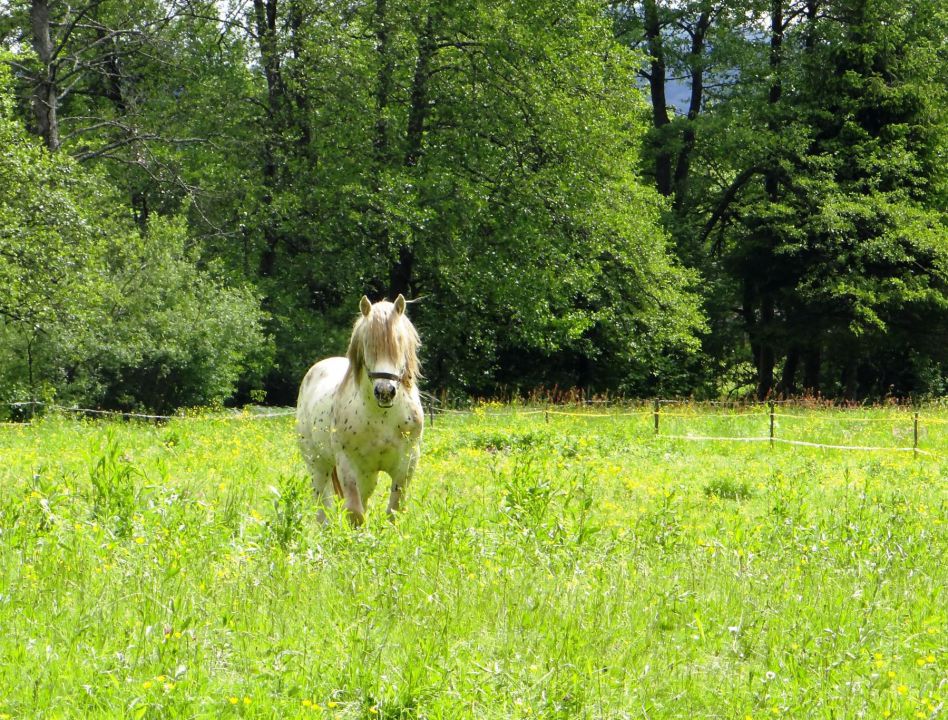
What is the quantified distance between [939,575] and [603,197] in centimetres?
2174

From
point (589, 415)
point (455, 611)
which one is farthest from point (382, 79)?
point (455, 611)

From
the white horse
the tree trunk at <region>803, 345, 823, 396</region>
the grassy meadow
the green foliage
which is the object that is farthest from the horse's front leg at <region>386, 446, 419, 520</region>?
the tree trunk at <region>803, 345, 823, 396</region>

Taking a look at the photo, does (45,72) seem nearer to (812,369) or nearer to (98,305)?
(98,305)

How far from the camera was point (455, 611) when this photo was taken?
18.5 feet

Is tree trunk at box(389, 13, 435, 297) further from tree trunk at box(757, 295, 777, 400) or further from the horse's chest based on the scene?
the horse's chest

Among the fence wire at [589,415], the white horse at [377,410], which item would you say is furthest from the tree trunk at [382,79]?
the white horse at [377,410]

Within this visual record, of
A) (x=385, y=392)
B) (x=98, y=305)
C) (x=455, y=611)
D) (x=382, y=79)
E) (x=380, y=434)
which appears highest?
(x=382, y=79)

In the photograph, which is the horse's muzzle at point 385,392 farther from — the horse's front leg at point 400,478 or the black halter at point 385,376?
the horse's front leg at point 400,478

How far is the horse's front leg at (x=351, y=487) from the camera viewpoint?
8719 millimetres

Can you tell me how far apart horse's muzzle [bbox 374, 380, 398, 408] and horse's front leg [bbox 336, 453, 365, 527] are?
79 centimetres

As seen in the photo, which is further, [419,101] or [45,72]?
[419,101]

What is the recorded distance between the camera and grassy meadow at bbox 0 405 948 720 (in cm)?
459

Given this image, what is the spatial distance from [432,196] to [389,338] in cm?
1783

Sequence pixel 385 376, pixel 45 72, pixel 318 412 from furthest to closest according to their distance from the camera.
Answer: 1. pixel 45 72
2. pixel 318 412
3. pixel 385 376
